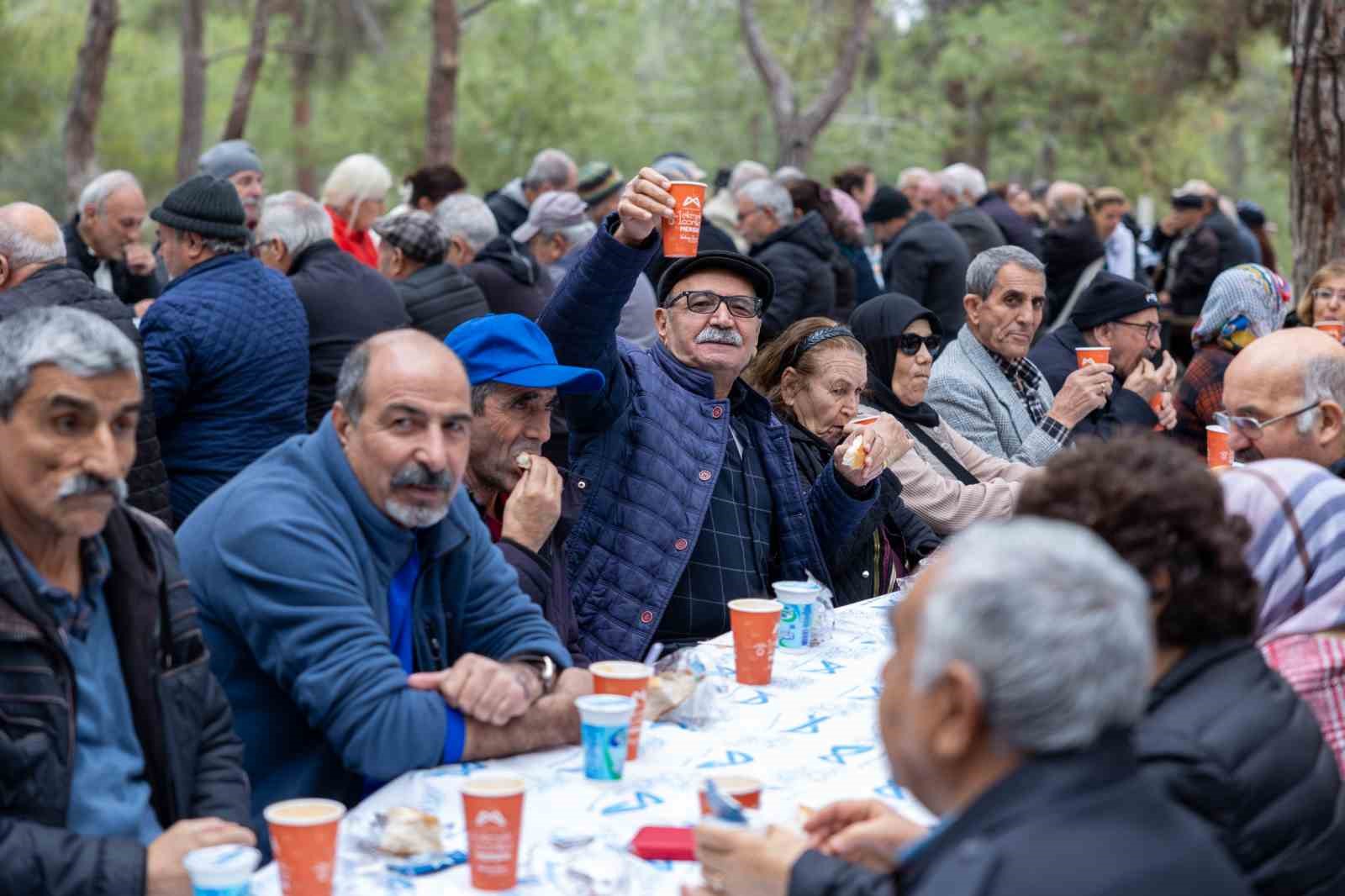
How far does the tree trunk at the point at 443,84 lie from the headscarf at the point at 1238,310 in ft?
26.2

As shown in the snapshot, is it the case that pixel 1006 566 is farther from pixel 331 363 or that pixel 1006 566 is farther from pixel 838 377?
pixel 331 363

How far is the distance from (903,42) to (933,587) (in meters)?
26.2

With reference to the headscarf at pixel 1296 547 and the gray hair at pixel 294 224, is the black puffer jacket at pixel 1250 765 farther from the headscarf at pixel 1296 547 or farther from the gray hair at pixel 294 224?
the gray hair at pixel 294 224

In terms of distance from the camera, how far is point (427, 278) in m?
6.95

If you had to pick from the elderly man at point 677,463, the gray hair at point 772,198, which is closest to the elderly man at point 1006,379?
the elderly man at point 677,463

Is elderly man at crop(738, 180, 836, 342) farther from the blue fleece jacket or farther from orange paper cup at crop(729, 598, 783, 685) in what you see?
the blue fleece jacket

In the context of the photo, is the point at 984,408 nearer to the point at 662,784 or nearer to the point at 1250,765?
the point at 662,784

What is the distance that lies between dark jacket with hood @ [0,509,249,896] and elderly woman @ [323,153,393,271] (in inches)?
223

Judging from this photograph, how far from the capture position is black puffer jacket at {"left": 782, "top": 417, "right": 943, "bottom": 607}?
476cm

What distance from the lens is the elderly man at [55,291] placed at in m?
5.07

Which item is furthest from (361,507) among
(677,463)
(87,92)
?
(87,92)

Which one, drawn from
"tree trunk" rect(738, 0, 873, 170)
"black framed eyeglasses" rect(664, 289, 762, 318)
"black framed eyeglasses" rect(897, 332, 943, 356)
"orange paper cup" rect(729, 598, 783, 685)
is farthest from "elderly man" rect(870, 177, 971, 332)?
"tree trunk" rect(738, 0, 873, 170)

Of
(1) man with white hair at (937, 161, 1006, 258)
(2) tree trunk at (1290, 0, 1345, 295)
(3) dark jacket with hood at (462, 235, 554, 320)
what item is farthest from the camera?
(1) man with white hair at (937, 161, 1006, 258)

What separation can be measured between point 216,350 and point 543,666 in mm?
2856
